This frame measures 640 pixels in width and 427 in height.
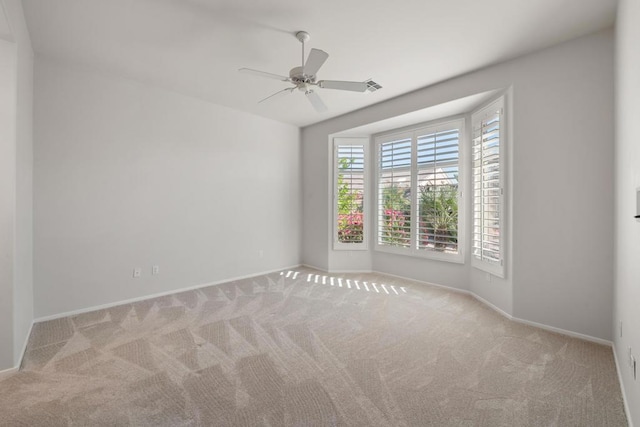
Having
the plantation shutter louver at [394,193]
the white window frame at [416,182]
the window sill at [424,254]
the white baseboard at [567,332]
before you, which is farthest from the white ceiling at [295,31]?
the white baseboard at [567,332]

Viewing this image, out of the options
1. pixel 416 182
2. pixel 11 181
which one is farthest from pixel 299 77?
pixel 416 182

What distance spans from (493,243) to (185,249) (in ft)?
13.4

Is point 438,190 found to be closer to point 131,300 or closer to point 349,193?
point 349,193

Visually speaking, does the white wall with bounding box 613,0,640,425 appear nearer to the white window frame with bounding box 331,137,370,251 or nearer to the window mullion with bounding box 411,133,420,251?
the window mullion with bounding box 411,133,420,251

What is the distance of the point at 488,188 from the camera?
141 inches

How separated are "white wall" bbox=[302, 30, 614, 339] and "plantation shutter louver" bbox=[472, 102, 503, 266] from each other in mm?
216

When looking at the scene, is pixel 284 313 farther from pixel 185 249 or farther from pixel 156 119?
pixel 156 119

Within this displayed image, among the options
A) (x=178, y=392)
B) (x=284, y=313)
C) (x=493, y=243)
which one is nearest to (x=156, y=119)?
(x=284, y=313)

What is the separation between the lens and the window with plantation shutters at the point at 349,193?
5.32 m

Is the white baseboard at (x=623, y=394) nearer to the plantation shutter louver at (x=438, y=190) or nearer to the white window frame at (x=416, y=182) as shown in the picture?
the white window frame at (x=416, y=182)

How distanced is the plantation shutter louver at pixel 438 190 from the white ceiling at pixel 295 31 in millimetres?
1001

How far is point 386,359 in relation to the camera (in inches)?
94.4

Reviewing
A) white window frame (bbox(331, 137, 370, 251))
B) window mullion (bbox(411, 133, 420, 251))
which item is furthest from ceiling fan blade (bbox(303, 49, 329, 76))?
white window frame (bbox(331, 137, 370, 251))

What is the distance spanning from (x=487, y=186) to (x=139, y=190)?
4392 millimetres
